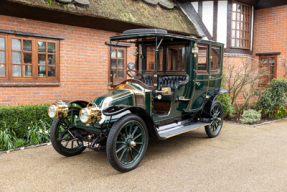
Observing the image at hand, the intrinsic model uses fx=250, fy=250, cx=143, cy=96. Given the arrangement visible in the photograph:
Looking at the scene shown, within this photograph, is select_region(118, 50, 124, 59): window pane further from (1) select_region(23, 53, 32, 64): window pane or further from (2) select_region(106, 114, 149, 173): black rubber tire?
(2) select_region(106, 114, 149, 173): black rubber tire

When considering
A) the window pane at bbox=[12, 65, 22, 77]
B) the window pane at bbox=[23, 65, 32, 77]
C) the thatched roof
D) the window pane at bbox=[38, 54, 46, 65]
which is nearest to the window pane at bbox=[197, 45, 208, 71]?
the thatched roof

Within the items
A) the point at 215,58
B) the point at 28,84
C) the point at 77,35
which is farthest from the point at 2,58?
the point at 215,58

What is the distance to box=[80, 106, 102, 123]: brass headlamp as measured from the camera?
359 cm

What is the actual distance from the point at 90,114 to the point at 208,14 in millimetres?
8426

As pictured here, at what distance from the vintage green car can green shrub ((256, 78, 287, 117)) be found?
2901 mm

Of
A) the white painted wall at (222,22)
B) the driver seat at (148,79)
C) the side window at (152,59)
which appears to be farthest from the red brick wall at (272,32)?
the driver seat at (148,79)

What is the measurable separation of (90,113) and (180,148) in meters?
2.32

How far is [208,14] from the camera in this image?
34.0 ft

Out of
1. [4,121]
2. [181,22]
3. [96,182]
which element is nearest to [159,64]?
[96,182]

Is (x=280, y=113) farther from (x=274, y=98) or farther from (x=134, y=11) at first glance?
(x=134, y=11)

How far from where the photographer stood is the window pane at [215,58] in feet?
19.0

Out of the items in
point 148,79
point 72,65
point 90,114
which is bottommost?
point 90,114

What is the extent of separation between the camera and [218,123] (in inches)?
246

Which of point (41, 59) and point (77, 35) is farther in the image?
point (77, 35)
